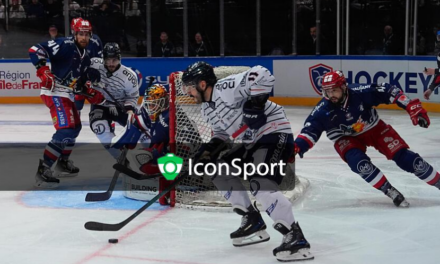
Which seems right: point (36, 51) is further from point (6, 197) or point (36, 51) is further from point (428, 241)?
point (428, 241)

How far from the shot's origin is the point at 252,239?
11.9 feet

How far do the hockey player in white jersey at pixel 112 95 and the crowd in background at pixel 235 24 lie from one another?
17.9 ft

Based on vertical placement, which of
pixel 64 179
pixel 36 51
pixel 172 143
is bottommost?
pixel 64 179

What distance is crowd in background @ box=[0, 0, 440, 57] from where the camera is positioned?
33.0ft

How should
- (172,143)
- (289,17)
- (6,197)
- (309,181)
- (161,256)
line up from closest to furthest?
(161,256), (172,143), (6,197), (309,181), (289,17)

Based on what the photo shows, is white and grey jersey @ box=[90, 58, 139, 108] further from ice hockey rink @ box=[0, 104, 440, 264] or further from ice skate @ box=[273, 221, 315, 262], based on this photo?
ice skate @ box=[273, 221, 315, 262]

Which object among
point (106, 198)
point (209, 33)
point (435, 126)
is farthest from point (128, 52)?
point (106, 198)

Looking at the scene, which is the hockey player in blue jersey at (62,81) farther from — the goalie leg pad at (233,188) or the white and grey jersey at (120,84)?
the goalie leg pad at (233,188)

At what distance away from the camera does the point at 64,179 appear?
546 centimetres

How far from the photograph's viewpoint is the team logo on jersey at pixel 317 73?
10029mm

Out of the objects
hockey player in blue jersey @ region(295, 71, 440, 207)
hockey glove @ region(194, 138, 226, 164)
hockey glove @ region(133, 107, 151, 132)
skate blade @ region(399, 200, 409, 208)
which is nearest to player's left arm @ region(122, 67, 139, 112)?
hockey glove @ region(133, 107, 151, 132)

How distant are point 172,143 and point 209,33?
6.66 meters

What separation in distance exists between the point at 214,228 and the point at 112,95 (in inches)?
71.7

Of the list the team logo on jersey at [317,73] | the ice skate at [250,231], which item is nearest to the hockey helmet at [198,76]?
the ice skate at [250,231]
